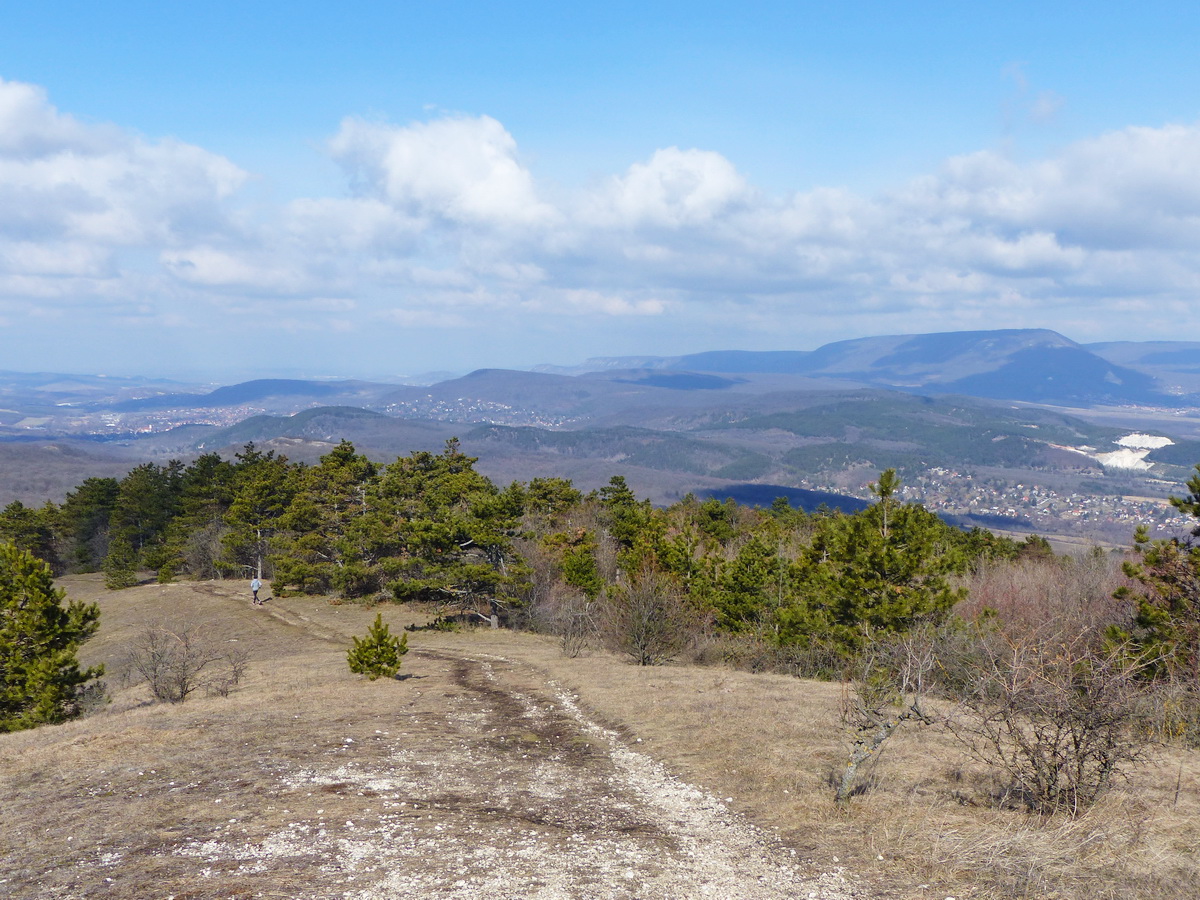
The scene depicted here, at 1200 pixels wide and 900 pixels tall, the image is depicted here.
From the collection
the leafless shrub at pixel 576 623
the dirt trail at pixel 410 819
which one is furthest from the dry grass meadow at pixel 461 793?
the leafless shrub at pixel 576 623

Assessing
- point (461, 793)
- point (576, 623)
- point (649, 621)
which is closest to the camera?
point (461, 793)

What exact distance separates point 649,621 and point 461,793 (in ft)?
51.5

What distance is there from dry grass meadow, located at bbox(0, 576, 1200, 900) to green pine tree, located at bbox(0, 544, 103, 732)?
1.26 metres

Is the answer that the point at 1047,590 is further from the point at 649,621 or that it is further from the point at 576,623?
the point at 649,621

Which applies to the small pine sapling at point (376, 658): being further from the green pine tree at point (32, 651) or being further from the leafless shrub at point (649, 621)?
the leafless shrub at point (649, 621)

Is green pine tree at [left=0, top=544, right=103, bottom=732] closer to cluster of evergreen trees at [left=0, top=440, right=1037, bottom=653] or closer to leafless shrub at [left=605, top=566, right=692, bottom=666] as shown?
leafless shrub at [left=605, top=566, right=692, bottom=666]

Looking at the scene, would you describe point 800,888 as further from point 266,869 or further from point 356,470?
point 356,470

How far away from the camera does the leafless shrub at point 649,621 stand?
86.0ft

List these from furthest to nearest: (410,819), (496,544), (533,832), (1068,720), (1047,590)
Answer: (1047,590) < (496,544) < (410,819) < (533,832) < (1068,720)

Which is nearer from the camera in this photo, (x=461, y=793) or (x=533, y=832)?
(x=533, y=832)

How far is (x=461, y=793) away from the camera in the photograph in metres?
11.2

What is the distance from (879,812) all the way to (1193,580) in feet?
44.0

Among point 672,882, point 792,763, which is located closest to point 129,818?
point 672,882

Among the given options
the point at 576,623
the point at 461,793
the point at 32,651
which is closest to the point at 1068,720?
the point at 461,793
